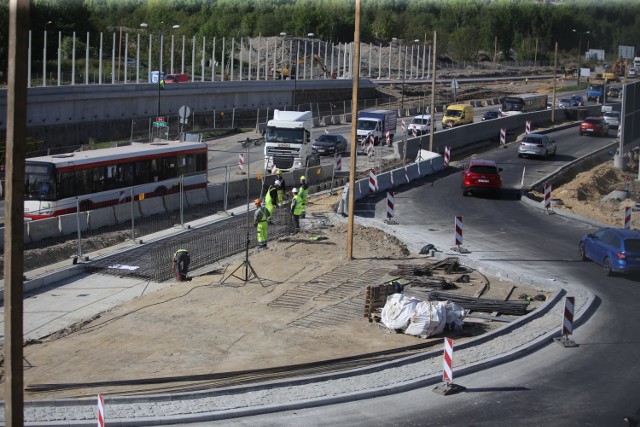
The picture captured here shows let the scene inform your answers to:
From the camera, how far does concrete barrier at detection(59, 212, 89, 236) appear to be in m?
30.2

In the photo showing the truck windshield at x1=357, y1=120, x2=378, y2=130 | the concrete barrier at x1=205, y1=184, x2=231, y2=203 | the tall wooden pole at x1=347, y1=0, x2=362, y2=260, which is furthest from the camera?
the truck windshield at x1=357, y1=120, x2=378, y2=130

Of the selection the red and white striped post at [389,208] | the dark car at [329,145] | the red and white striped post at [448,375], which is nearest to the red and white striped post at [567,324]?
the red and white striped post at [448,375]

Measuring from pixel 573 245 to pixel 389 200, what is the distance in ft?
21.8

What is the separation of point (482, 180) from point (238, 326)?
825 inches

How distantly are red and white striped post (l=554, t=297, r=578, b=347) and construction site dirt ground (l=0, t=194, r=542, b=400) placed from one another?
5.90 feet

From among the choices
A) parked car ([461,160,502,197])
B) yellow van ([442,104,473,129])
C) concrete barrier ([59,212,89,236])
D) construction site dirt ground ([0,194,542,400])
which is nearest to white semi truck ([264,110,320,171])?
parked car ([461,160,502,197])

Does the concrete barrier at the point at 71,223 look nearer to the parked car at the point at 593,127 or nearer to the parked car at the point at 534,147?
the parked car at the point at 534,147

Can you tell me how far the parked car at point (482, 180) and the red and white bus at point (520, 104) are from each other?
3261 centimetres

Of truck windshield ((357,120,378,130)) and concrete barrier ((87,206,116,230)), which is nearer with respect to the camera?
concrete barrier ((87,206,116,230))

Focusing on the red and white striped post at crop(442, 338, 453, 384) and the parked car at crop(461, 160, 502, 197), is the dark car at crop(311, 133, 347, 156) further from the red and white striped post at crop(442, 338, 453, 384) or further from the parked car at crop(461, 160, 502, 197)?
the red and white striped post at crop(442, 338, 453, 384)

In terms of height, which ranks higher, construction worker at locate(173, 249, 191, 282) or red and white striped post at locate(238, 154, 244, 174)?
red and white striped post at locate(238, 154, 244, 174)

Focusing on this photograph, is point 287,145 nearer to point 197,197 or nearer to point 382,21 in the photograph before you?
point 197,197

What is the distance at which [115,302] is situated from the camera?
77.3 feet

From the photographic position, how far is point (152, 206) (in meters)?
34.7
